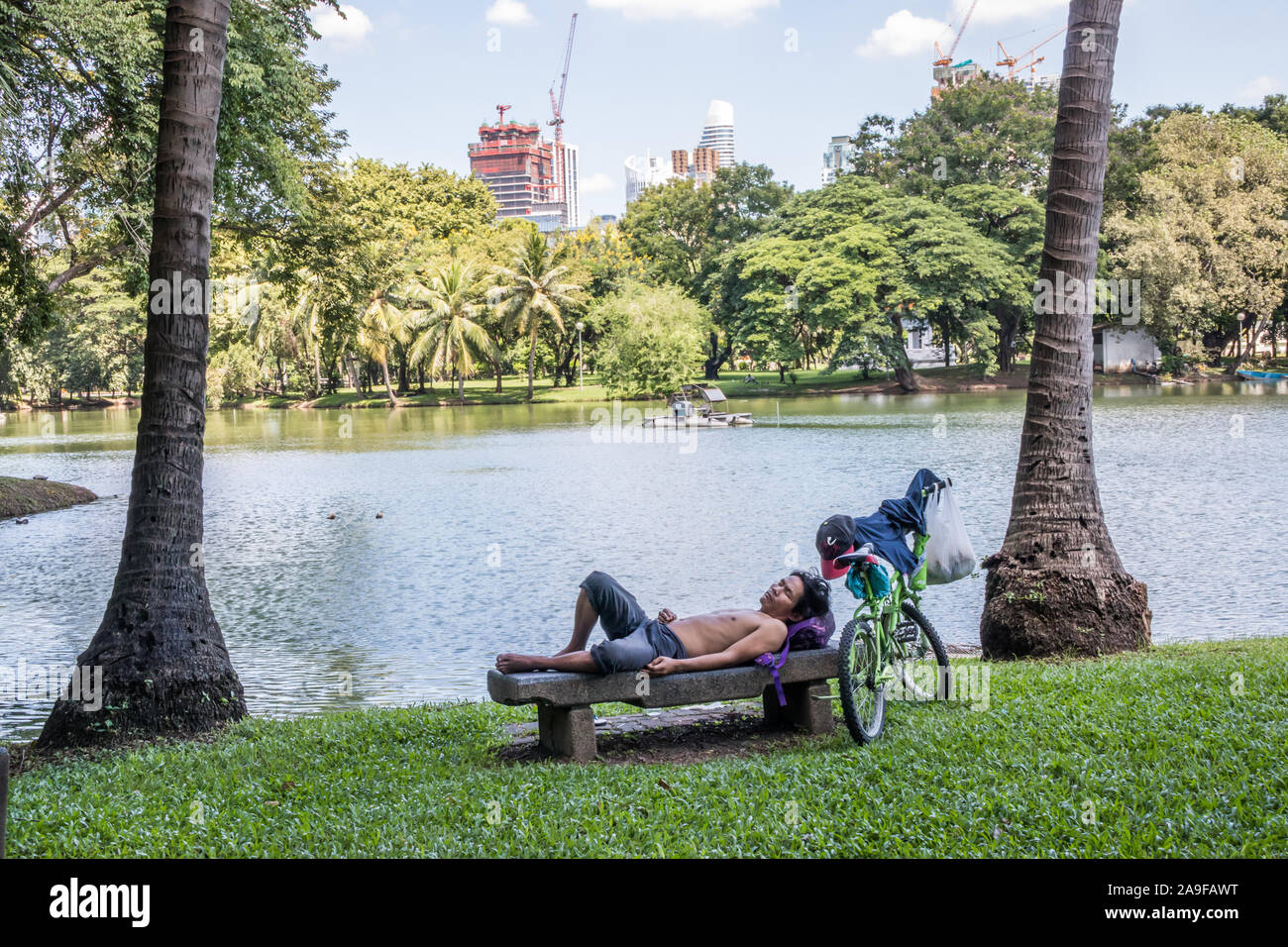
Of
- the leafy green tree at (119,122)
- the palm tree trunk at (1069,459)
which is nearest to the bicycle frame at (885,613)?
the palm tree trunk at (1069,459)

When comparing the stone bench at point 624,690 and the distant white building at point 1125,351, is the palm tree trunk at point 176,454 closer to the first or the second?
the stone bench at point 624,690

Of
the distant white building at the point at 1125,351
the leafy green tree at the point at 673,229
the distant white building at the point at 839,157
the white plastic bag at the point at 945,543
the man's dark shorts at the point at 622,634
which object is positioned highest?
the distant white building at the point at 839,157

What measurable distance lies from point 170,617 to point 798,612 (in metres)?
3.97

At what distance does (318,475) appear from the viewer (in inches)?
1144

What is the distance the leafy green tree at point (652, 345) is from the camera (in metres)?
60.6

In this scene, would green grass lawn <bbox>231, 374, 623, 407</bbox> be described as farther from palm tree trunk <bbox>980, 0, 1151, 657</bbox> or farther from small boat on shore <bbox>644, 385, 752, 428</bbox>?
palm tree trunk <bbox>980, 0, 1151, 657</bbox>

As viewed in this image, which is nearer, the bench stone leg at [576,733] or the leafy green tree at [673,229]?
the bench stone leg at [576,733]

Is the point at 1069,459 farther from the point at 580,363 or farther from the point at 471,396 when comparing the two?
the point at 471,396

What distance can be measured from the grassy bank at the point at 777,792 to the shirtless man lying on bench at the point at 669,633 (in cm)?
51

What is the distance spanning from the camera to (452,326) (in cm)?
6412

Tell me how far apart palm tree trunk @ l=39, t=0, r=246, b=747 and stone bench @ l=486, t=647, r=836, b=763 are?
2.47m

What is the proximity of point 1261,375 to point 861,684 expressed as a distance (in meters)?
59.4

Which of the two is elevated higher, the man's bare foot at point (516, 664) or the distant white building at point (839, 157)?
the distant white building at point (839, 157)

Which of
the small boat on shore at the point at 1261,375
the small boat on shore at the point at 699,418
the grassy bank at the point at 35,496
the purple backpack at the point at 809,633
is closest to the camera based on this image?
the purple backpack at the point at 809,633
